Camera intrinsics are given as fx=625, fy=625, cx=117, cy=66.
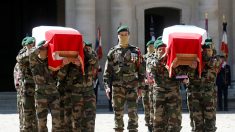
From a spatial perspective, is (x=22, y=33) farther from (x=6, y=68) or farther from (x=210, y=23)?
(x=210, y=23)

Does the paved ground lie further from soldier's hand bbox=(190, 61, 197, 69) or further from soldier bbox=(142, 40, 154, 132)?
soldier's hand bbox=(190, 61, 197, 69)

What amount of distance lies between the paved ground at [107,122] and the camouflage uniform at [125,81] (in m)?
2.26

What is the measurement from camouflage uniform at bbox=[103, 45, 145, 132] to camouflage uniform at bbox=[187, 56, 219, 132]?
945 millimetres

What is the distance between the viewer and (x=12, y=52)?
25016mm

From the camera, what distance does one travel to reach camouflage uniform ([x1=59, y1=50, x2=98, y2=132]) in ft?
34.1

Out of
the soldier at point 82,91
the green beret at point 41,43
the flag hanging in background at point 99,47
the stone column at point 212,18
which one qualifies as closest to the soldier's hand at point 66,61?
the soldier at point 82,91

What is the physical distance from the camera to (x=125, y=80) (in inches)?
431

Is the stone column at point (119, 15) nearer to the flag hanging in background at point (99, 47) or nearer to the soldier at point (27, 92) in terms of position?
the flag hanging in background at point (99, 47)

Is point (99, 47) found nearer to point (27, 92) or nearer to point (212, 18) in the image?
point (212, 18)

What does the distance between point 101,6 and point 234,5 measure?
15.8 ft

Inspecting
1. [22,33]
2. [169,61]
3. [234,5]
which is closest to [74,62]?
[169,61]

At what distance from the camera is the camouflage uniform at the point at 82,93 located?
10.4m

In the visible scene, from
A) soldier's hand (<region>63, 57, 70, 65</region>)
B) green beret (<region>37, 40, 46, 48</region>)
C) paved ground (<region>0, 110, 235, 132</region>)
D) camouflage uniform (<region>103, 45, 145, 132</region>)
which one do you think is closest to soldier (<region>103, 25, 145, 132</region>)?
camouflage uniform (<region>103, 45, 145, 132</region>)

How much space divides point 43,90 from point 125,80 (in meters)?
1.65
